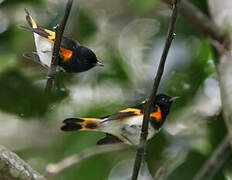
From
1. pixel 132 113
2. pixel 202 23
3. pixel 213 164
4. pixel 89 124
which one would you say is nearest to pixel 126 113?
pixel 132 113

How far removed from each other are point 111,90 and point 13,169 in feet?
1.82

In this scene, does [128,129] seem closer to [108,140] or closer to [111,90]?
[108,140]

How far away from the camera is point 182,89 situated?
2119 millimetres

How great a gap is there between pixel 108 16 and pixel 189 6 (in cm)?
76

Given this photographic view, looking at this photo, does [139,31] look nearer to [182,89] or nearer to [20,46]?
[182,89]

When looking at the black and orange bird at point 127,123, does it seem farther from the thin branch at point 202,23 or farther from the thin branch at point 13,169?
the thin branch at point 202,23

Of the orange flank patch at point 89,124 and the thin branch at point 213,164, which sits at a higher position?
the orange flank patch at point 89,124

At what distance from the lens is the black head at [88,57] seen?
105 centimetres

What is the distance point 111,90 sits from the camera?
177cm

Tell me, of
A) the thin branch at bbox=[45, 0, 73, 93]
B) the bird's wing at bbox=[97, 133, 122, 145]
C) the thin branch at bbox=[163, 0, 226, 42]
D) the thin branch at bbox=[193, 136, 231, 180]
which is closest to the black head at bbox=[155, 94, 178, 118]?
the bird's wing at bbox=[97, 133, 122, 145]

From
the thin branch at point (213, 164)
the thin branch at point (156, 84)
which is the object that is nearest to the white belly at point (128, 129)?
the thin branch at point (156, 84)

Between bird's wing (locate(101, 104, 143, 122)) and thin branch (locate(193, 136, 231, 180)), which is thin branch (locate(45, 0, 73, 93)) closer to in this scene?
bird's wing (locate(101, 104, 143, 122))

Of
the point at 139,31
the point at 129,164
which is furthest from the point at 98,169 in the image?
the point at 139,31

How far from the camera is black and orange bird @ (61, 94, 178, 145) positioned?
1173mm
